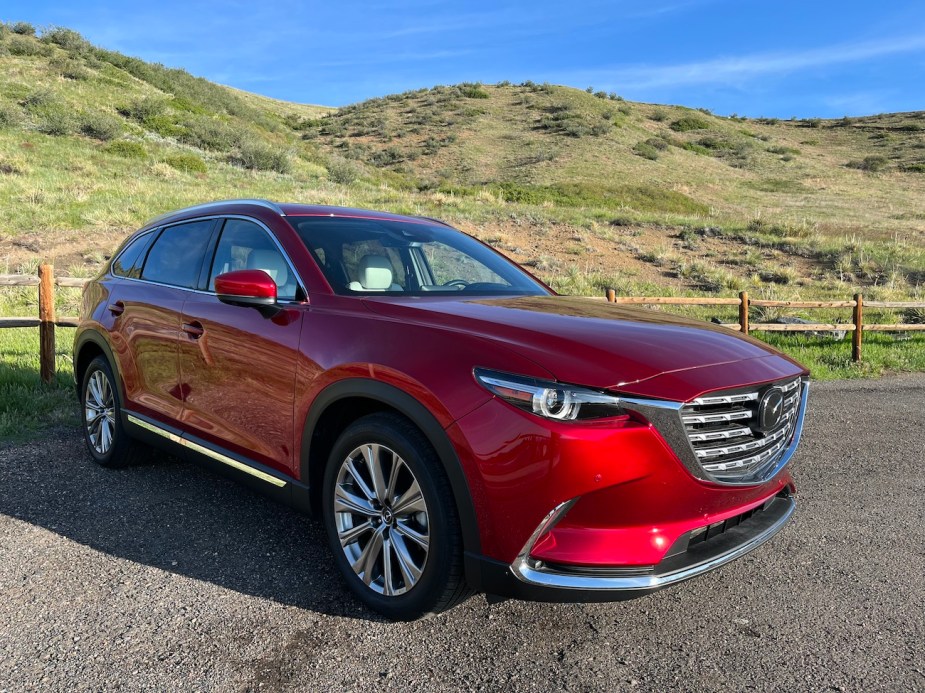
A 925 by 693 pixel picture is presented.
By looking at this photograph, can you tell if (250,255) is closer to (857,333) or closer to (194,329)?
(194,329)

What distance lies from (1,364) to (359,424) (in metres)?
6.58

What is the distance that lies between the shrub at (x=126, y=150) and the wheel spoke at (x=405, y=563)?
25872 mm

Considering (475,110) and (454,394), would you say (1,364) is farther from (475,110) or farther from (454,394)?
(475,110)

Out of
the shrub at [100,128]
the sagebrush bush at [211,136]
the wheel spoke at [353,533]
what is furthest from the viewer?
the sagebrush bush at [211,136]

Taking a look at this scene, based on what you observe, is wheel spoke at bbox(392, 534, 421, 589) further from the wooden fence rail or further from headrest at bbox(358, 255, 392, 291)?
the wooden fence rail

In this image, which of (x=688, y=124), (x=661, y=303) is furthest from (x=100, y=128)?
(x=688, y=124)

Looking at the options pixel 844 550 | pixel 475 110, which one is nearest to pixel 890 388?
pixel 844 550

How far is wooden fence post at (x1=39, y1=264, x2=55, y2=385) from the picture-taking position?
7.20 meters

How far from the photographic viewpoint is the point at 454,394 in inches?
102

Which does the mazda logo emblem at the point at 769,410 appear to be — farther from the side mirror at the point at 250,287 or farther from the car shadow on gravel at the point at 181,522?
the side mirror at the point at 250,287

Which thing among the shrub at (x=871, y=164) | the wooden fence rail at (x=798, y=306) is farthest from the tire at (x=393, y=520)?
the shrub at (x=871, y=164)

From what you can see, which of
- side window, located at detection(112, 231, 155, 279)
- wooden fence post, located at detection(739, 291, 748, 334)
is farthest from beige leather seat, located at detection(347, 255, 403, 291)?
wooden fence post, located at detection(739, 291, 748, 334)

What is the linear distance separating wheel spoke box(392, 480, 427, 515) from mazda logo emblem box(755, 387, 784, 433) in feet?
4.38

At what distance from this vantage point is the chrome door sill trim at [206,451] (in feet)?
11.2
